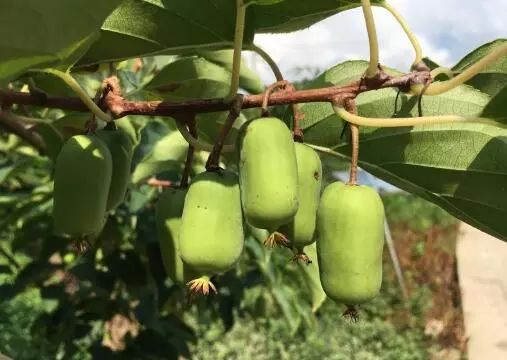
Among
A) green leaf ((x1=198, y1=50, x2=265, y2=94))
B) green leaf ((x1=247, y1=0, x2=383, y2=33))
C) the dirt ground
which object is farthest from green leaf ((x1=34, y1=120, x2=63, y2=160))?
the dirt ground

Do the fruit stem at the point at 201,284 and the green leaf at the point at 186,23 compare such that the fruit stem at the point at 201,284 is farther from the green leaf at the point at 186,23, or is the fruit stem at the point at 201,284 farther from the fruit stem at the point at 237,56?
the green leaf at the point at 186,23

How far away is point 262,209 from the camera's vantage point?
726 mm

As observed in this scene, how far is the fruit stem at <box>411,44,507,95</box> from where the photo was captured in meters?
0.73

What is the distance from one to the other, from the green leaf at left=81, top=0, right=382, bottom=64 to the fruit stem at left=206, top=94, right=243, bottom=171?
0.52ft

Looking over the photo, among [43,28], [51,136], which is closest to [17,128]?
[51,136]

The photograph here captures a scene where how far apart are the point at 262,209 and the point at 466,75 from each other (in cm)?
24

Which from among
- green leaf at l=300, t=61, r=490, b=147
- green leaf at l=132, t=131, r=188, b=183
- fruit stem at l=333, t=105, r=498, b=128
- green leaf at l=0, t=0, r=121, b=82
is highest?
green leaf at l=0, t=0, r=121, b=82

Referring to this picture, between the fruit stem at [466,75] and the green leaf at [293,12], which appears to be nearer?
the fruit stem at [466,75]

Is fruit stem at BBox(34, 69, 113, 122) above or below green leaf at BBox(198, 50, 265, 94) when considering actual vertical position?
above

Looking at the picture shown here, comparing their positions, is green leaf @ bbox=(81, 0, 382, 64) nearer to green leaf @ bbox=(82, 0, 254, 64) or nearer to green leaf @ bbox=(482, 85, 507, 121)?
green leaf @ bbox=(82, 0, 254, 64)

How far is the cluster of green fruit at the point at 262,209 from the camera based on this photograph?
74 centimetres

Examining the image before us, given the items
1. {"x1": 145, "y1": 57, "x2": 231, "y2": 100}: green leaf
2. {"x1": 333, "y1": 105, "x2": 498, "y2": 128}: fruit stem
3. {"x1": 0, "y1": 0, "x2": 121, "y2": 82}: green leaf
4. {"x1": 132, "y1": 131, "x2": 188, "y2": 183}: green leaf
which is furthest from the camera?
{"x1": 132, "y1": 131, "x2": 188, "y2": 183}: green leaf

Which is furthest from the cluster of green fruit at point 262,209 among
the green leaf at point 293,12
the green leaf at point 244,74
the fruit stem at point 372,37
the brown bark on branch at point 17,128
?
the green leaf at point 244,74

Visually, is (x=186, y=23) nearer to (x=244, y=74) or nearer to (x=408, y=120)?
(x=408, y=120)
